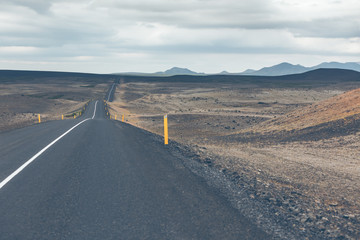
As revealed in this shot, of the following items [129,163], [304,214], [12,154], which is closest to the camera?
[304,214]

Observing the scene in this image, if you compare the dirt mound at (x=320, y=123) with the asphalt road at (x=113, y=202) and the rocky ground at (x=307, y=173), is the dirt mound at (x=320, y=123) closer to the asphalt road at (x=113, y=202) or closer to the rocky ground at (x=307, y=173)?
the rocky ground at (x=307, y=173)

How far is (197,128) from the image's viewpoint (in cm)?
3244

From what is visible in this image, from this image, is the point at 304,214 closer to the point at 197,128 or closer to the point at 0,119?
the point at 197,128

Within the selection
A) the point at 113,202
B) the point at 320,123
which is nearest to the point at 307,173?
the point at 113,202

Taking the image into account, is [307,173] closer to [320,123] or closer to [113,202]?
[113,202]

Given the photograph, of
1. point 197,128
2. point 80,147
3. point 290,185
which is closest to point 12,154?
point 80,147

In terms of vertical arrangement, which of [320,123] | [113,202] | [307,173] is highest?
[113,202]

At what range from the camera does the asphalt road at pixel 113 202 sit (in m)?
4.47

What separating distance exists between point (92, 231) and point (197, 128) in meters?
28.1

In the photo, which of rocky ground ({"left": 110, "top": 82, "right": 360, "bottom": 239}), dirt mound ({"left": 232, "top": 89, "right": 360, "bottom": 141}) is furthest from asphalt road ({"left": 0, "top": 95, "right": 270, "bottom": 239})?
dirt mound ({"left": 232, "top": 89, "right": 360, "bottom": 141})

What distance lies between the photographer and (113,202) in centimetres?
564

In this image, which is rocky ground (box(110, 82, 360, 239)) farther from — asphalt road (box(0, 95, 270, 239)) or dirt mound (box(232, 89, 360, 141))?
asphalt road (box(0, 95, 270, 239))

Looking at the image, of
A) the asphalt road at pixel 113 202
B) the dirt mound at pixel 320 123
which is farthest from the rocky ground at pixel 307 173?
the asphalt road at pixel 113 202

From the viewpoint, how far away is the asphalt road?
447cm
